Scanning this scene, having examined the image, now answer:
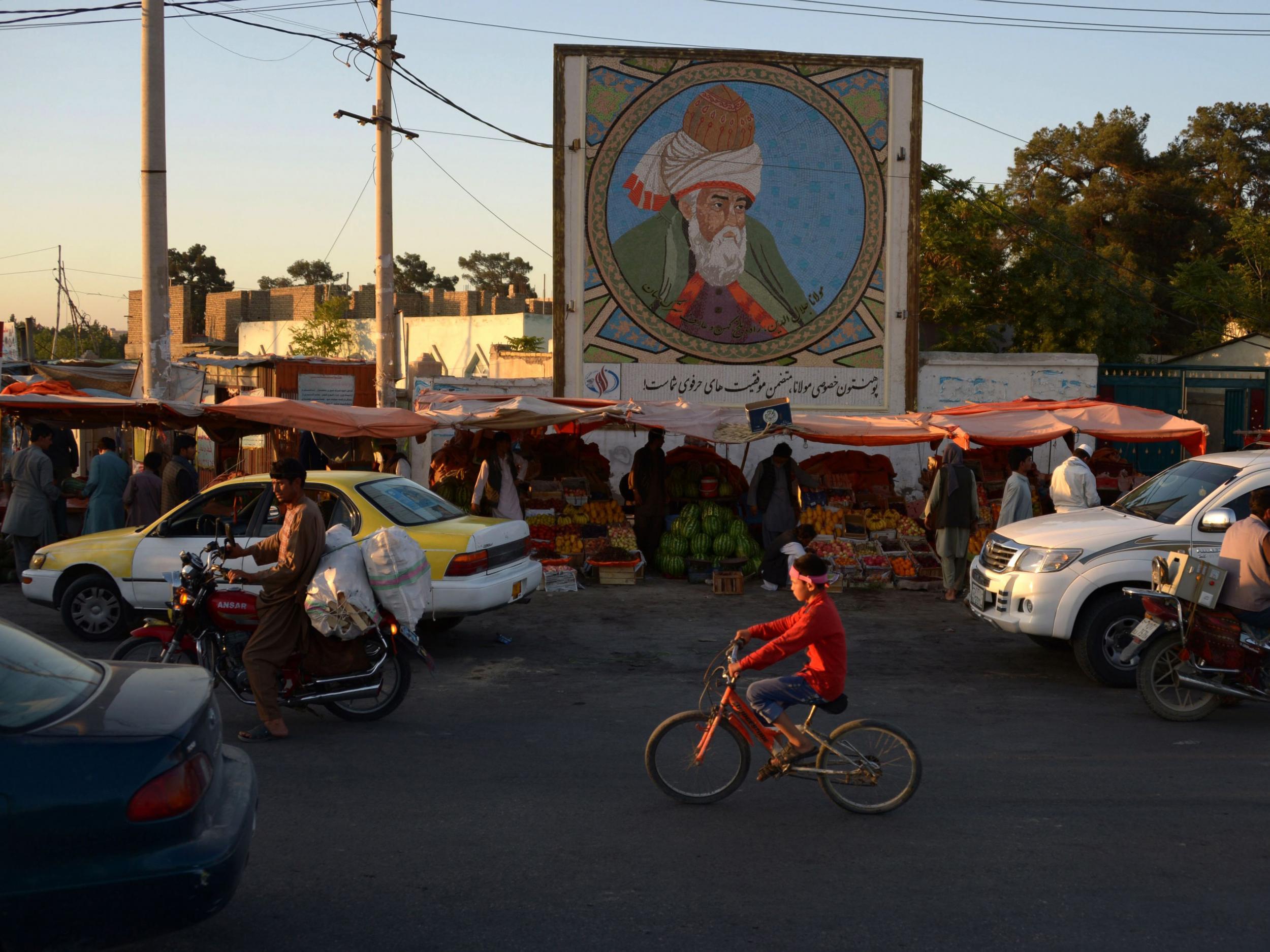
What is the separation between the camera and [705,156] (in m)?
20.5

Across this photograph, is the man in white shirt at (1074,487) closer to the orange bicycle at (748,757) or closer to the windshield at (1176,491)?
the windshield at (1176,491)

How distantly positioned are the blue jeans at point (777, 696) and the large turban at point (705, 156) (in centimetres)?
1557

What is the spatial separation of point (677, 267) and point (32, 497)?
37.0 feet

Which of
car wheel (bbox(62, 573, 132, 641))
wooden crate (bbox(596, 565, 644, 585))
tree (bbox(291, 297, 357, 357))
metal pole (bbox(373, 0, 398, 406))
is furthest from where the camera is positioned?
tree (bbox(291, 297, 357, 357))

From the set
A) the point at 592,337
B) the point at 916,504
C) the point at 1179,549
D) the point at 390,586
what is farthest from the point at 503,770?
the point at 592,337

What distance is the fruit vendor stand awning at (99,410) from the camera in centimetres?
1291

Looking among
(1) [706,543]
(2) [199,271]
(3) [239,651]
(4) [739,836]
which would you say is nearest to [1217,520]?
(4) [739,836]

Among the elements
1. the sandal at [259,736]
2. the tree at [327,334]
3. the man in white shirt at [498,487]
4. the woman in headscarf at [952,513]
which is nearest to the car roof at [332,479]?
the sandal at [259,736]

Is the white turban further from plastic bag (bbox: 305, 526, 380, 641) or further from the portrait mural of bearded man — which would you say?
plastic bag (bbox: 305, 526, 380, 641)

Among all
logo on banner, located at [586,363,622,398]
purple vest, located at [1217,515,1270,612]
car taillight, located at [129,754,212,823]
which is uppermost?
logo on banner, located at [586,363,622,398]

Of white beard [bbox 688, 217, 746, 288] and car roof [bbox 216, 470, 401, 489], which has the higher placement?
white beard [bbox 688, 217, 746, 288]

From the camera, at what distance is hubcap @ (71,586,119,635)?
10555 millimetres

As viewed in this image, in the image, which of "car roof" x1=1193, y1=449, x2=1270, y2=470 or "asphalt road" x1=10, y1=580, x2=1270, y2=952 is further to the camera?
"car roof" x1=1193, y1=449, x2=1270, y2=470

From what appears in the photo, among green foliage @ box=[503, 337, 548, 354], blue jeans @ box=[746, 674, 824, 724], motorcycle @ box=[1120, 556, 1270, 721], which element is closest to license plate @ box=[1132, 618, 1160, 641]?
motorcycle @ box=[1120, 556, 1270, 721]
